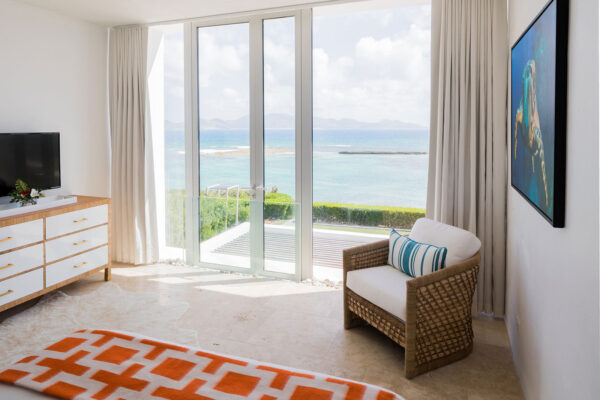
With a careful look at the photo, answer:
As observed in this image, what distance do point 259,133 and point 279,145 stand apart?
0.24 m

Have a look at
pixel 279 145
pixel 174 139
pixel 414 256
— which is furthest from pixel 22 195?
pixel 414 256

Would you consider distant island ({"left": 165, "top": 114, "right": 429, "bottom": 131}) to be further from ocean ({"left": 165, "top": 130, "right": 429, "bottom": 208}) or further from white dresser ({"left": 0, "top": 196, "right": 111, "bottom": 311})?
white dresser ({"left": 0, "top": 196, "right": 111, "bottom": 311})

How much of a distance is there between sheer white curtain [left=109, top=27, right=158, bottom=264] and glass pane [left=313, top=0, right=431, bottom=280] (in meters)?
1.75

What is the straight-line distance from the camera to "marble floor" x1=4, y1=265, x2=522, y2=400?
2404 millimetres

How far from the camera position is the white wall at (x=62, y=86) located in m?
3.60

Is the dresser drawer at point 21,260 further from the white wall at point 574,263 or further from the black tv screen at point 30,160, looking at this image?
the white wall at point 574,263

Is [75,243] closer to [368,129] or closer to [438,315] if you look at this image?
[438,315]

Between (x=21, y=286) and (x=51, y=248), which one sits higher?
(x=51, y=248)

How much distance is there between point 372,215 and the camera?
481cm

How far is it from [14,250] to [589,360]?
3.41 m

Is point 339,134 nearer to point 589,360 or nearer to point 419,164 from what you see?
point 419,164

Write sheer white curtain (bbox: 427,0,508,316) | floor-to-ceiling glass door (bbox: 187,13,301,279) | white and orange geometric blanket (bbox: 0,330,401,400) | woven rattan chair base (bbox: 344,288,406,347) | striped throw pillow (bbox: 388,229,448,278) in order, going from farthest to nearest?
floor-to-ceiling glass door (bbox: 187,13,301,279), sheer white curtain (bbox: 427,0,508,316), striped throw pillow (bbox: 388,229,448,278), woven rattan chair base (bbox: 344,288,406,347), white and orange geometric blanket (bbox: 0,330,401,400)

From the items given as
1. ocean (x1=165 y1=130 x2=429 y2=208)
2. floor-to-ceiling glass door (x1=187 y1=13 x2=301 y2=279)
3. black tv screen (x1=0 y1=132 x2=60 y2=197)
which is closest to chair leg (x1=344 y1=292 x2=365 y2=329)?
floor-to-ceiling glass door (x1=187 y1=13 x2=301 y2=279)

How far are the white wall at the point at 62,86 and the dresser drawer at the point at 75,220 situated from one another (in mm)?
637
